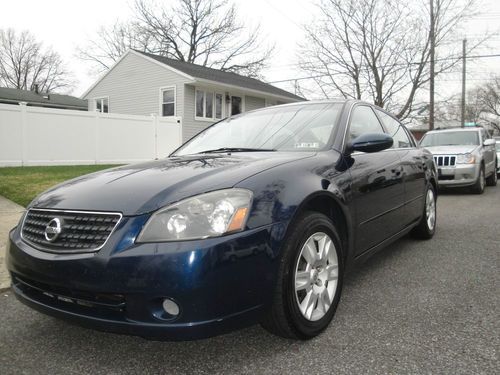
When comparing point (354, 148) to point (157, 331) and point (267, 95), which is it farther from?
point (267, 95)

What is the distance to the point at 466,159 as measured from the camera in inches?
368

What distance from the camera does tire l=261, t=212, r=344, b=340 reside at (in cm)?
225

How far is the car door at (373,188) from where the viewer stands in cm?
307

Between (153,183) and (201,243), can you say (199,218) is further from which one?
(153,183)

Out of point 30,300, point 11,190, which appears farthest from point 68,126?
point 30,300

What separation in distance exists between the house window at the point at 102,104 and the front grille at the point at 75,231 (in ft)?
68.9

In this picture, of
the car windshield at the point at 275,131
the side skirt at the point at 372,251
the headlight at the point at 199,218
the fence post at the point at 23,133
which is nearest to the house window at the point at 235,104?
the fence post at the point at 23,133

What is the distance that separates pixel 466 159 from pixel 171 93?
1325 cm

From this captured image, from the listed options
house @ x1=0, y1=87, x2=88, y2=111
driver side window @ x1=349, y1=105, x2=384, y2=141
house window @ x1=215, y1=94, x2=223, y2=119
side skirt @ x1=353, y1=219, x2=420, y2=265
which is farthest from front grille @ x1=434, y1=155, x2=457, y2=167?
house @ x1=0, y1=87, x2=88, y2=111

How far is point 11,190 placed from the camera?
8.20 metres

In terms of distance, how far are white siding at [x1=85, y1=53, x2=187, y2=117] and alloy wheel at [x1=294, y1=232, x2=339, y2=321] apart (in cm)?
1665

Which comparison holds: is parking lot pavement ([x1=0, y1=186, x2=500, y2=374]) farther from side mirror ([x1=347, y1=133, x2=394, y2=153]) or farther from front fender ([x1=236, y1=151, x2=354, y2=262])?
side mirror ([x1=347, y1=133, x2=394, y2=153])

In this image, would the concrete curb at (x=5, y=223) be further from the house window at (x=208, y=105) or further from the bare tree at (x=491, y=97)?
the bare tree at (x=491, y=97)

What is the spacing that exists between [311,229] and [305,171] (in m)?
0.38
